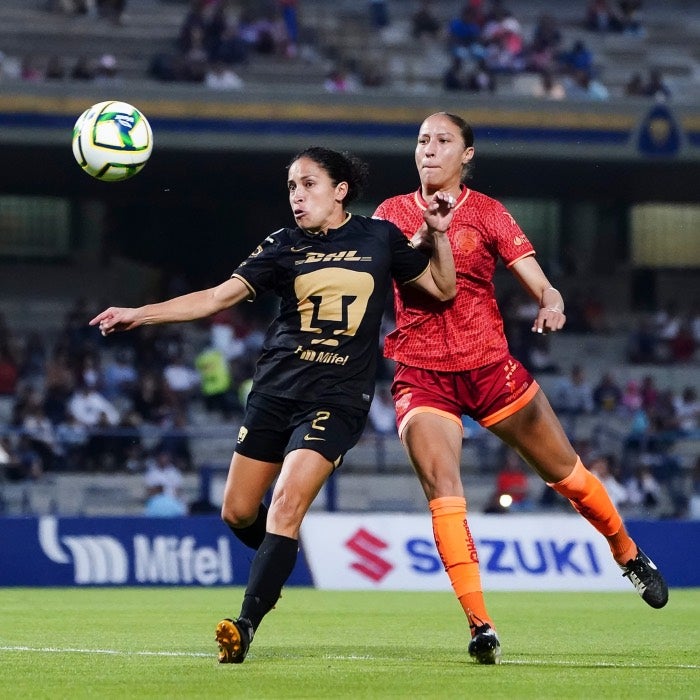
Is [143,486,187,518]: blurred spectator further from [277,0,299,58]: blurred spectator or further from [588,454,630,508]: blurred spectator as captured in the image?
[277,0,299,58]: blurred spectator

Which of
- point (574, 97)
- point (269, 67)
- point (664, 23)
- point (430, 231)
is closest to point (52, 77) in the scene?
point (269, 67)

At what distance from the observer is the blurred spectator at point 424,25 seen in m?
26.7

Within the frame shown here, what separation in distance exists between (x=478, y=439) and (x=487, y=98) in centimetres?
582

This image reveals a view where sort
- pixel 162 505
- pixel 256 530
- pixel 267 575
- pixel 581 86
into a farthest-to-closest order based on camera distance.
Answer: pixel 581 86 < pixel 162 505 < pixel 256 530 < pixel 267 575

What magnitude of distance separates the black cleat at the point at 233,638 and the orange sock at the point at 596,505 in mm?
1979

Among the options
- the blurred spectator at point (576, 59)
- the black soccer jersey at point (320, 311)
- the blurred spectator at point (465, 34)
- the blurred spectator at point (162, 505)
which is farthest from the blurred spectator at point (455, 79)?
the black soccer jersey at point (320, 311)

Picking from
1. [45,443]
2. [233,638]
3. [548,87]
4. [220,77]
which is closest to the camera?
[233,638]

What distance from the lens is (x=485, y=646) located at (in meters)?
6.52

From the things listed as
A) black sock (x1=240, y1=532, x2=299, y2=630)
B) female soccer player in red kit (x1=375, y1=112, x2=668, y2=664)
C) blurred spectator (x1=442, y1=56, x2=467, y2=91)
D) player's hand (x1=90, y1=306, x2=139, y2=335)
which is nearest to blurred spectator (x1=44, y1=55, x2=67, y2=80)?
blurred spectator (x1=442, y1=56, x2=467, y2=91)

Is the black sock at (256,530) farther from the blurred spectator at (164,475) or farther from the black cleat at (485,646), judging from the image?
the blurred spectator at (164,475)

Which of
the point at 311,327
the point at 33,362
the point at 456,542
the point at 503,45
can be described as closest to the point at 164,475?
the point at 33,362

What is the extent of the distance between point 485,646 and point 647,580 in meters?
1.44

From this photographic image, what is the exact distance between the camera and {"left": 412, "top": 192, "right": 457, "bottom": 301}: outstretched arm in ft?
22.5

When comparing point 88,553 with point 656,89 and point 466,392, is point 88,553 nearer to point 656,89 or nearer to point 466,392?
point 466,392
